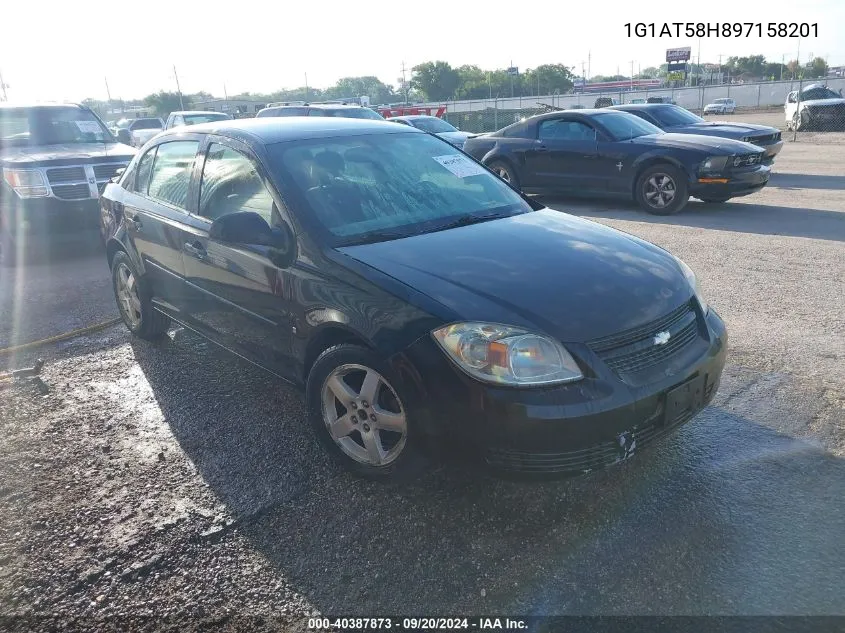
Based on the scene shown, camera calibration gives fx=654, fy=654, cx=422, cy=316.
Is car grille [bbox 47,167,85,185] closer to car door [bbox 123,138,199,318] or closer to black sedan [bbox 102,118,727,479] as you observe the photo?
car door [bbox 123,138,199,318]

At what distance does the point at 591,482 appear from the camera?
10.2 feet

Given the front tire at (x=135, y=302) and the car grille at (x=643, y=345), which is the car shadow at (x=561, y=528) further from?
the front tire at (x=135, y=302)

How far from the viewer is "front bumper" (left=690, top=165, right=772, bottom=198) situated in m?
9.27

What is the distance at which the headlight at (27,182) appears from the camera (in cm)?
841

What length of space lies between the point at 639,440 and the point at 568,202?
9.40 m

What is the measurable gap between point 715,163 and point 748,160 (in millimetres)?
578

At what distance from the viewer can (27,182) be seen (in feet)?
27.7

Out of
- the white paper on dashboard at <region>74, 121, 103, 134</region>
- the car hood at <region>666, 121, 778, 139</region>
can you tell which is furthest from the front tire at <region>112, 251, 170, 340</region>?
the car hood at <region>666, 121, 778, 139</region>

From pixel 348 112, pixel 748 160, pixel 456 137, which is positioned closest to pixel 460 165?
pixel 748 160

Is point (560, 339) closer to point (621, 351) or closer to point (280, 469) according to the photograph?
point (621, 351)

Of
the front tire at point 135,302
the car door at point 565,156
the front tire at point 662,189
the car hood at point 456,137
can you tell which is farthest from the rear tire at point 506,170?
the front tire at point 135,302

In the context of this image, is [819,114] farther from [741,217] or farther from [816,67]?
[816,67]

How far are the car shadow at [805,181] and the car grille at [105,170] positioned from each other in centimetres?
1110

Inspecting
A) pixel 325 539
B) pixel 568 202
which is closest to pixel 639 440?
pixel 325 539
